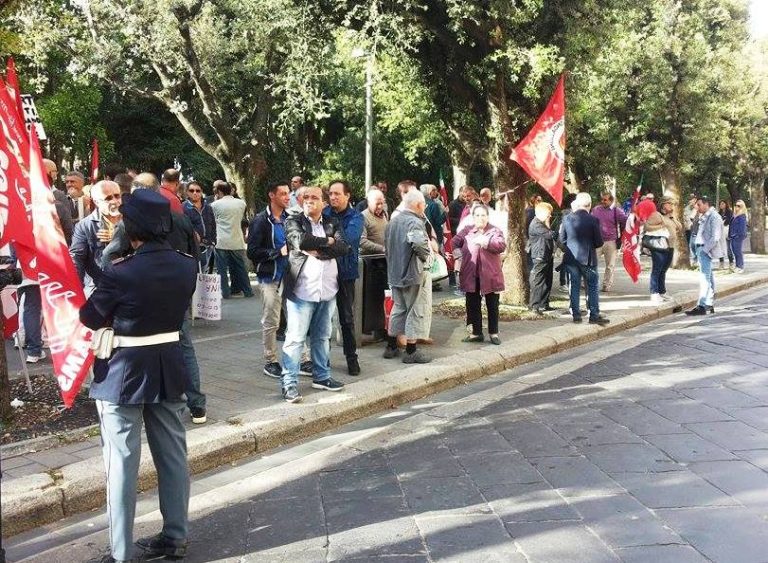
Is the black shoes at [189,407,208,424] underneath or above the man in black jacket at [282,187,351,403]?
underneath

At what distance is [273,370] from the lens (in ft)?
24.3

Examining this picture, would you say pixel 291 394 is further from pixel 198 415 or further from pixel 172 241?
pixel 172 241

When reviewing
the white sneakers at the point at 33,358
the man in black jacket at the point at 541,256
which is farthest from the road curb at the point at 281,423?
the white sneakers at the point at 33,358

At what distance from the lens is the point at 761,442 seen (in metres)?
5.49

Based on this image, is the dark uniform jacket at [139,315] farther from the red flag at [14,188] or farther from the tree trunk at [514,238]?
the tree trunk at [514,238]

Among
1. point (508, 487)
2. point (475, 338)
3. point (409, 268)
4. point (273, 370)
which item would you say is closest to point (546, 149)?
point (475, 338)

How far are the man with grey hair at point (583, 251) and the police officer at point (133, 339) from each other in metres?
7.87

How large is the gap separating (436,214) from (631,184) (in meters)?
29.3

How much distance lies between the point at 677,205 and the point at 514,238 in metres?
9.99

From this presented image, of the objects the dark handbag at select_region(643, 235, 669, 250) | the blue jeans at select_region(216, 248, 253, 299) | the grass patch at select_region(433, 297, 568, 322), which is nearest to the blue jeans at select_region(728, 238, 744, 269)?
the dark handbag at select_region(643, 235, 669, 250)

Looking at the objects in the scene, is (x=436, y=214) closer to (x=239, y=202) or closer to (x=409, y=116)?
(x=239, y=202)

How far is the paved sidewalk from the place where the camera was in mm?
5012

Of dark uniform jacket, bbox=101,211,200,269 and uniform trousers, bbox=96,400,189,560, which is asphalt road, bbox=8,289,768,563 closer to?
uniform trousers, bbox=96,400,189,560

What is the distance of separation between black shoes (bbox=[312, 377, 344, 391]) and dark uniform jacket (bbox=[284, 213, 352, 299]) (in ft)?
2.83
